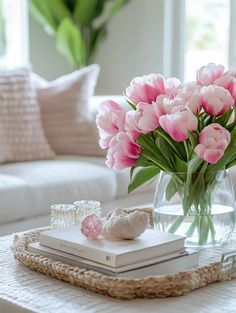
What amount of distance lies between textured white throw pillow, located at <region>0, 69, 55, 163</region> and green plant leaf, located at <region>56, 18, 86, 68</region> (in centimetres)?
102

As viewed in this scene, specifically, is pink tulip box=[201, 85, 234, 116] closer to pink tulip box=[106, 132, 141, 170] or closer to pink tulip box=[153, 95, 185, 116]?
pink tulip box=[153, 95, 185, 116]

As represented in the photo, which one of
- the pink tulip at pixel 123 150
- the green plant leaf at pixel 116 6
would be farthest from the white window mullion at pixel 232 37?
the pink tulip at pixel 123 150

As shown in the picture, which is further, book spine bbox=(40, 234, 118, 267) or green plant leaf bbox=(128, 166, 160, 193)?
green plant leaf bbox=(128, 166, 160, 193)

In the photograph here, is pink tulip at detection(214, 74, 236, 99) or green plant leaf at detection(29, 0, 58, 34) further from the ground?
green plant leaf at detection(29, 0, 58, 34)

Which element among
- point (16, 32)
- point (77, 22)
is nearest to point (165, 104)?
point (77, 22)

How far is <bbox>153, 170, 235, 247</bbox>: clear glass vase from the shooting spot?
1598mm

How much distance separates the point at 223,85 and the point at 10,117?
1.65 metres

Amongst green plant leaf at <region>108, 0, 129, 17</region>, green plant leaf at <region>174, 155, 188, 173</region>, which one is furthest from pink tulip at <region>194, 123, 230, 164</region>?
green plant leaf at <region>108, 0, 129, 17</region>

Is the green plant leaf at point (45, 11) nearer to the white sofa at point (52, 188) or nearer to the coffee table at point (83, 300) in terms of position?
the white sofa at point (52, 188)

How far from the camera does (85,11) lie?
4285 mm

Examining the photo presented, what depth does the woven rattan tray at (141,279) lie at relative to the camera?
1.35m

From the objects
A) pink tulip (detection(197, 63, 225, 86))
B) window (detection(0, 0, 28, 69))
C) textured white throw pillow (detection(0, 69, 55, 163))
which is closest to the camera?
pink tulip (detection(197, 63, 225, 86))

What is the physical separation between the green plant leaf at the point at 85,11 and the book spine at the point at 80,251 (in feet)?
9.54

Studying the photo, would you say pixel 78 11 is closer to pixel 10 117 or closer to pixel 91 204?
pixel 10 117
